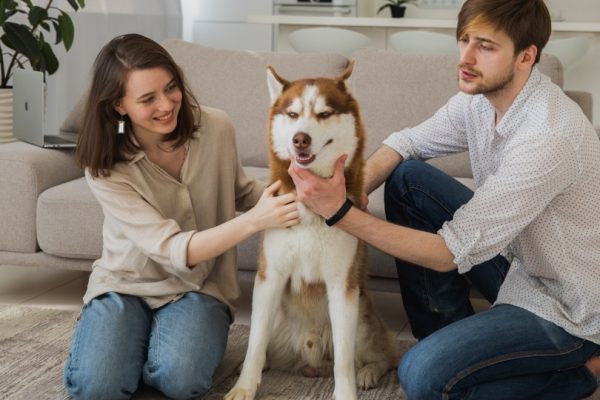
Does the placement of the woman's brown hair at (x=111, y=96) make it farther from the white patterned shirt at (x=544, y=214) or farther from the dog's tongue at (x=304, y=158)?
the white patterned shirt at (x=544, y=214)

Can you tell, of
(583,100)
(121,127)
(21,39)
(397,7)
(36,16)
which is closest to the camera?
(121,127)

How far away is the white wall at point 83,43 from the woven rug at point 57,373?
1.99 metres

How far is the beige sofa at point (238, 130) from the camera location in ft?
9.00

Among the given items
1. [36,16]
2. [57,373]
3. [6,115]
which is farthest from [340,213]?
[36,16]

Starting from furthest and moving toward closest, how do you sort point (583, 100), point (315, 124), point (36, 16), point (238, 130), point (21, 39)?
point (36, 16), point (21, 39), point (238, 130), point (583, 100), point (315, 124)

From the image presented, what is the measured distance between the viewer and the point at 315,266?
6.68 ft

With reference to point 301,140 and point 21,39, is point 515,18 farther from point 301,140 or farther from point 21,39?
point 21,39

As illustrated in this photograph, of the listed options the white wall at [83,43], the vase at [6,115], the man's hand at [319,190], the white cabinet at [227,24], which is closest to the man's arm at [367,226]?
the man's hand at [319,190]

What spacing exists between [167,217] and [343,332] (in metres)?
0.55

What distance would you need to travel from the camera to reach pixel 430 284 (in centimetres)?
223

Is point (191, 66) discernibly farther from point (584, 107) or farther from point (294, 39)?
point (294, 39)

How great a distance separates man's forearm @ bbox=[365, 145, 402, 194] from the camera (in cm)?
230

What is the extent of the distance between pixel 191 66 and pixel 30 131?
67cm

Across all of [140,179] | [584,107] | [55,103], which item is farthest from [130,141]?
[55,103]
